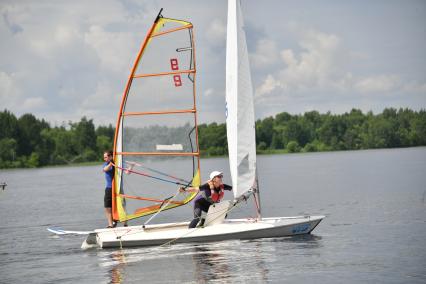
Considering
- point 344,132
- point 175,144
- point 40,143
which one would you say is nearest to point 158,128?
point 175,144

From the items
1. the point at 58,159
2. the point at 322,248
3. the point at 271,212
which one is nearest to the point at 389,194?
the point at 271,212

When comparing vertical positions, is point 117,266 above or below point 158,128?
below

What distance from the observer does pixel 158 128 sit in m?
16.5

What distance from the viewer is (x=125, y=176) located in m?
16.7

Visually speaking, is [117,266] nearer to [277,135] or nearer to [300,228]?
[300,228]

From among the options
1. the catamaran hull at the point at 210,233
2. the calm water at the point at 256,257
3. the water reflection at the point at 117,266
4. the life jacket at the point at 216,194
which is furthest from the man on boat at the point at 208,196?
the water reflection at the point at 117,266

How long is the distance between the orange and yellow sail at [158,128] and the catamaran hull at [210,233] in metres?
0.68

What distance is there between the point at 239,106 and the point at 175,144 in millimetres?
1798

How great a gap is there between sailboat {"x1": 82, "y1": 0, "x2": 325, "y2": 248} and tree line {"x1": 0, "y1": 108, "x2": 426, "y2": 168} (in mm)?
74581

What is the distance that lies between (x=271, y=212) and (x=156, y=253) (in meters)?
9.76

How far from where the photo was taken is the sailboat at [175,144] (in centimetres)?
1573

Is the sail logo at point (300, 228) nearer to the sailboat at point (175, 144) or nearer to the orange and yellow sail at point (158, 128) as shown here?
the sailboat at point (175, 144)

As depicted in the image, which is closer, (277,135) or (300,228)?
(300,228)

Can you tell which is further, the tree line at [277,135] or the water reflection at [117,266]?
the tree line at [277,135]
